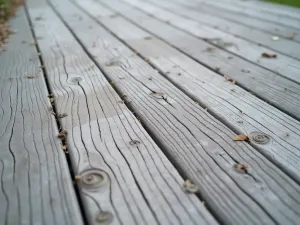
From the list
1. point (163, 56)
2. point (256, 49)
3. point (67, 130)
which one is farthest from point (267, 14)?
point (67, 130)

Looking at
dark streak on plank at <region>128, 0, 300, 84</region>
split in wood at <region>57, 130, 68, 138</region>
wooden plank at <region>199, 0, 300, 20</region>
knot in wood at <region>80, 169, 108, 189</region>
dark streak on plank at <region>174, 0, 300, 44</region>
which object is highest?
wooden plank at <region>199, 0, 300, 20</region>

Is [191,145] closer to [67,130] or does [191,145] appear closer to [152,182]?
[152,182]

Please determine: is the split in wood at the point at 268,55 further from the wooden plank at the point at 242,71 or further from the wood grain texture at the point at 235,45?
the wooden plank at the point at 242,71

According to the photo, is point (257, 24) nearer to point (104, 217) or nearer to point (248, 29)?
point (248, 29)

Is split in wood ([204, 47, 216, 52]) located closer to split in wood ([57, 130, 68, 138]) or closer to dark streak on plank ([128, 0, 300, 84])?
dark streak on plank ([128, 0, 300, 84])

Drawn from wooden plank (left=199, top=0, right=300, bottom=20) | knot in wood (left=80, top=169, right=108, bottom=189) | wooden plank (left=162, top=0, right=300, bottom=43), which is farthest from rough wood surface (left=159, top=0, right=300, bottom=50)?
knot in wood (left=80, top=169, right=108, bottom=189)
